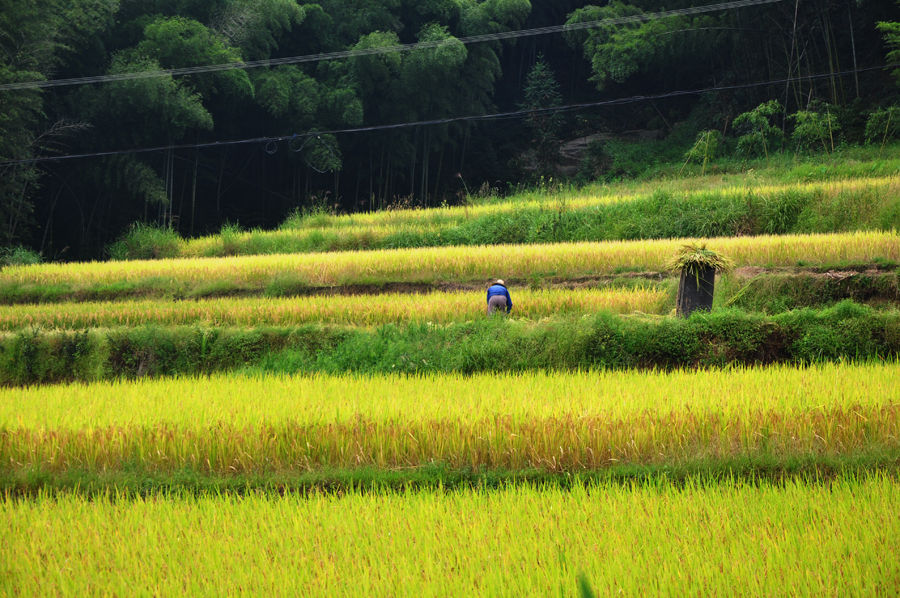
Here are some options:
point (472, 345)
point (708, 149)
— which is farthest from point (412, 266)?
point (708, 149)

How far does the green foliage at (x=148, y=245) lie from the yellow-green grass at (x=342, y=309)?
855 cm

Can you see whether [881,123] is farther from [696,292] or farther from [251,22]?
[251,22]

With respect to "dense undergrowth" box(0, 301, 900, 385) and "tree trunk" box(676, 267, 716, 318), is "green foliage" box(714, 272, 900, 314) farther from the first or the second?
"dense undergrowth" box(0, 301, 900, 385)

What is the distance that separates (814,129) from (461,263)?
1550 cm

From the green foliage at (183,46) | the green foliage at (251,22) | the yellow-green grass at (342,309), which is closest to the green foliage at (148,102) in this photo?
the green foliage at (183,46)

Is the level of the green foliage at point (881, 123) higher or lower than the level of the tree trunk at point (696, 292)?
higher

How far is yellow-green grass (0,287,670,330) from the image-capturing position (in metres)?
11.2

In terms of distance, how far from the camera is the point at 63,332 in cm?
1087

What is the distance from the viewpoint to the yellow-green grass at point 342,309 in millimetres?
11164

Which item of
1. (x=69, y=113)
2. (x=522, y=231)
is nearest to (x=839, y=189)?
(x=522, y=231)

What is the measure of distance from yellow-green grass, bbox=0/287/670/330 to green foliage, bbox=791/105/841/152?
14962 mm

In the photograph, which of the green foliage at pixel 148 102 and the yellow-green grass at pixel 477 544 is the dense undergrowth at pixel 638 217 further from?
the yellow-green grass at pixel 477 544

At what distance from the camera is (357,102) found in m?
27.3

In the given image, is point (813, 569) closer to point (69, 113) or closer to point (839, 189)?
point (839, 189)
